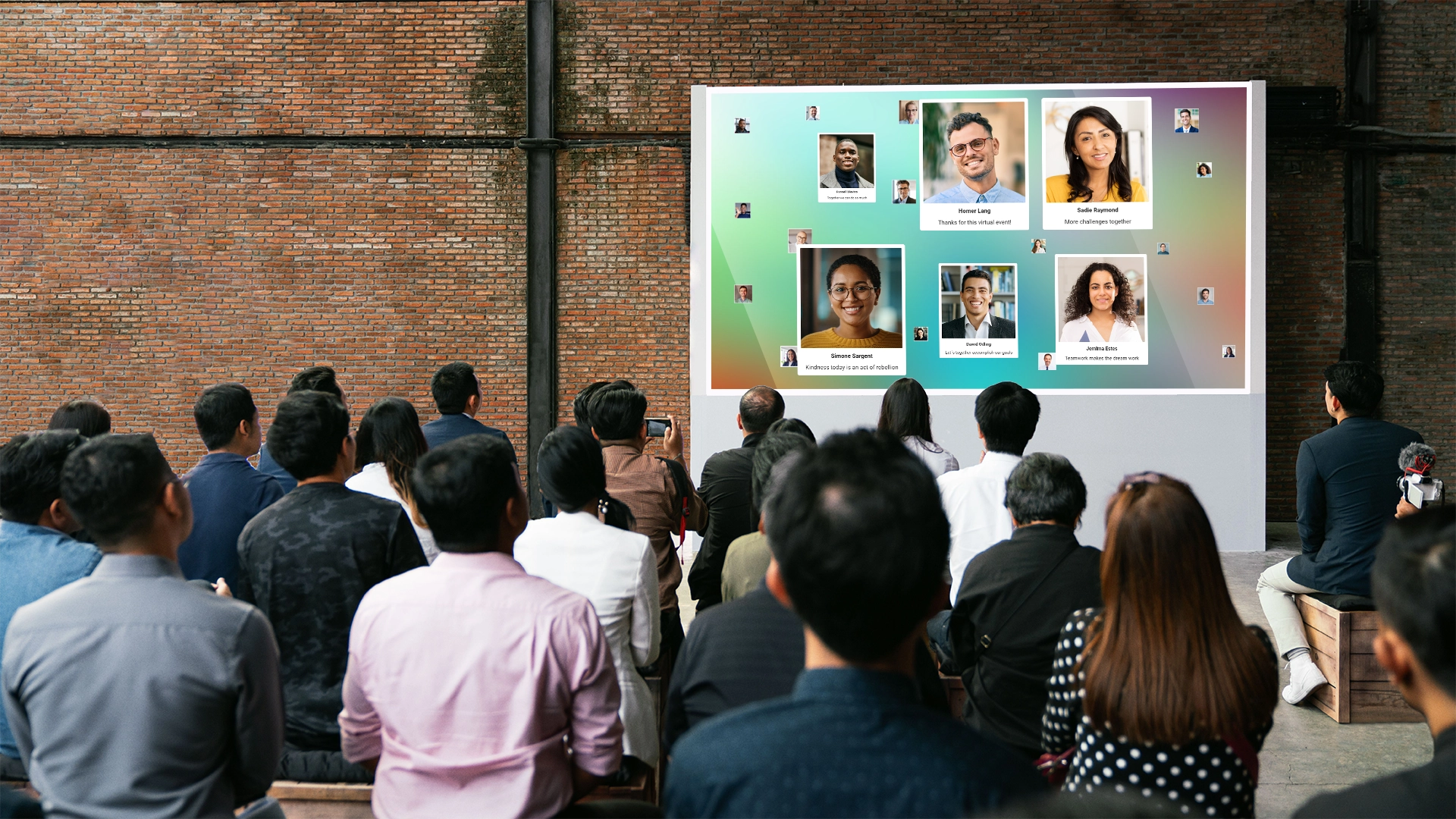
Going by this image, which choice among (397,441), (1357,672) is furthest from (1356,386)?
(397,441)

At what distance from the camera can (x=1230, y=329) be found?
7.71m

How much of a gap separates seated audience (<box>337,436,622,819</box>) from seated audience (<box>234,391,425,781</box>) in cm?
57

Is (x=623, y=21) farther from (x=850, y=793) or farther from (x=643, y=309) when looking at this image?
(x=850, y=793)

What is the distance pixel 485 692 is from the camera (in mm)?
1854

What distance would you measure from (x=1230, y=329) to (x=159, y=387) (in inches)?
371

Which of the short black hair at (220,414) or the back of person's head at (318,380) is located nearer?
the short black hair at (220,414)

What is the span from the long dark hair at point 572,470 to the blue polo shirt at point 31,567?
1087 millimetres

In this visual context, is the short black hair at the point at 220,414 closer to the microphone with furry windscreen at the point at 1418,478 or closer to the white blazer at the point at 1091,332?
the microphone with furry windscreen at the point at 1418,478

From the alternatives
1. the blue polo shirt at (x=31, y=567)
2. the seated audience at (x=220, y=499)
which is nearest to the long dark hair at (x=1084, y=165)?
the seated audience at (x=220, y=499)

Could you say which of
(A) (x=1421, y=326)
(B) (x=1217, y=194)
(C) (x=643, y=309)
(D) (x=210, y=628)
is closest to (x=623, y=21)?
(C) (x=643, y=309)

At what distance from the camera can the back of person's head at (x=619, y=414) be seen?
12.4ft

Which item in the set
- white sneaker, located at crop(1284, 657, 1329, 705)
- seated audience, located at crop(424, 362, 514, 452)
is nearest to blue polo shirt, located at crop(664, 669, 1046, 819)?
seated audience, located at crop(424, 362, 514, 452)

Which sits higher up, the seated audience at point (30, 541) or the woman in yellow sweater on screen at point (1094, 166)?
the woman in yellow sweater on screen at point (1094, 166)

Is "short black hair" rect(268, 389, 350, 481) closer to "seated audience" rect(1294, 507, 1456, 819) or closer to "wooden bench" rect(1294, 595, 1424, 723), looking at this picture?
"seated audience" rect(1294, 507, 1456, 819)
